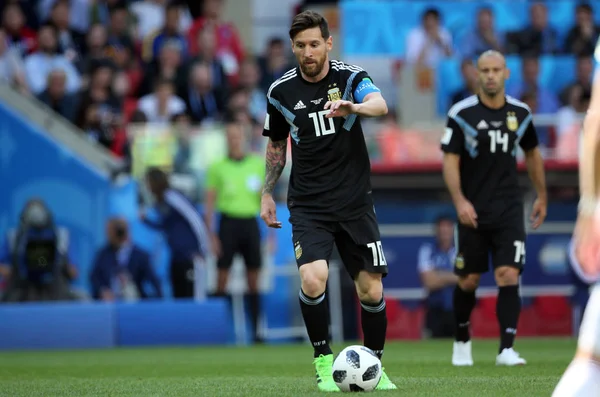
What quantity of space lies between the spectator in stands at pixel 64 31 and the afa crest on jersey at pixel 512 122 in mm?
10874

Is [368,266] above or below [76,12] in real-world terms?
below

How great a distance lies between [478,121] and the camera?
10.3m

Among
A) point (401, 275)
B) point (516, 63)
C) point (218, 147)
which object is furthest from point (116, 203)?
point (516, 63)

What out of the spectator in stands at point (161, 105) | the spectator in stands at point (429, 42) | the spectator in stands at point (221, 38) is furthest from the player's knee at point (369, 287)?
the spectator in stands at point (221, 38)

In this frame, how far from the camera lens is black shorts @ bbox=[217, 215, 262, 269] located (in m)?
16.0

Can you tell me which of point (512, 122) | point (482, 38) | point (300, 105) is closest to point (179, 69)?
point (482, 38)

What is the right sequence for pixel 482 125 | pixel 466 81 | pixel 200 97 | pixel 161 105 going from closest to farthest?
pixel 482 125
pixel 161 105
pixel 466 81
pixel 200 97

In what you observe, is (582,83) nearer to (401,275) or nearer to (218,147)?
(401,275)

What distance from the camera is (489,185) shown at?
10.3 meters

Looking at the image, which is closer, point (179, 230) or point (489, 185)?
point (489, 185)

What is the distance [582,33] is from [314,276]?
1448 centimetres

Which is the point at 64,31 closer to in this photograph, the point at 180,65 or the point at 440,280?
the point at 180,65

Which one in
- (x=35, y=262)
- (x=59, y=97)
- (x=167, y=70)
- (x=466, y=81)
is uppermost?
(x=167, y=70)

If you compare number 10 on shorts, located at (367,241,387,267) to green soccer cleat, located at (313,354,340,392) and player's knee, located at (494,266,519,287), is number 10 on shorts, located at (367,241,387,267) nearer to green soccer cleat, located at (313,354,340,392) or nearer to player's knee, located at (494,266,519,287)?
green soccer cleat, located at (313,354,340,392)
